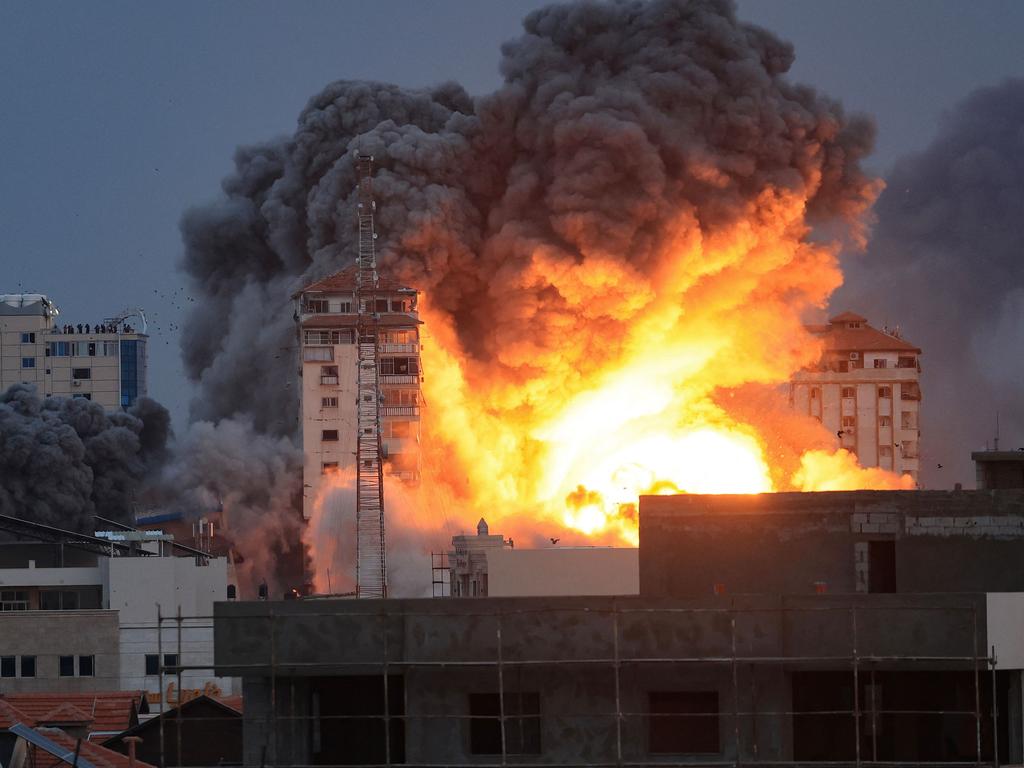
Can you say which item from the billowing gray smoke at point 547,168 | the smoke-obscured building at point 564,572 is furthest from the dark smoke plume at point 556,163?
the smoke-obscured building at point 564,572

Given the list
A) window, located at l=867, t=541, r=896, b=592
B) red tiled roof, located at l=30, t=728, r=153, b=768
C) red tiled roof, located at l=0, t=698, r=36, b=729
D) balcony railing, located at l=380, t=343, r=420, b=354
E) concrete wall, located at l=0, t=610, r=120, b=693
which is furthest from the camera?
balcony railing, located at l=380, t=343, r=420, b=354

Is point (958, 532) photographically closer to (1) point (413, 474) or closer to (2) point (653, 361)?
(2) point (653, 361)

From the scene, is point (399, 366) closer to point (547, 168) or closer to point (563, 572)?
point (547, 168)

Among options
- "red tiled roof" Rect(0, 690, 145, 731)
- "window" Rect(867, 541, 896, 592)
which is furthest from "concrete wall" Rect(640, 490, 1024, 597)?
"red tiled roof" Rect(0, 690, 145, 731)

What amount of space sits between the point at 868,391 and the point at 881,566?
98.4 m

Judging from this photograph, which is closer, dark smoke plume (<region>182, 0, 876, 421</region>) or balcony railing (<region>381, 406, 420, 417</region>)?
dark smoke plume (<region>182, 0, 876, 421</region>)

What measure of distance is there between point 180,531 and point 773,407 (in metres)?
22.7

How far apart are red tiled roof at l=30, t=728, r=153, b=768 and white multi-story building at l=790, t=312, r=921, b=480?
92.2 meters

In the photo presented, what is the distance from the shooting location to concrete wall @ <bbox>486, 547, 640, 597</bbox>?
1873 inches

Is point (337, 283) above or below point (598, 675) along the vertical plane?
above

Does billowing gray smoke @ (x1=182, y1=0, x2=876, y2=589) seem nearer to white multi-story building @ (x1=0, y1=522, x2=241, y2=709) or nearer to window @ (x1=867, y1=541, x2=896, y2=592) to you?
white multi-story building @ (x1=0, y1=522, x2=241, y2=709)

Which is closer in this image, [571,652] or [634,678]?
[571,652]

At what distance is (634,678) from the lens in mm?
35156

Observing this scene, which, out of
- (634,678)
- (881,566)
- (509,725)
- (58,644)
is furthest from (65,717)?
(58,644)
